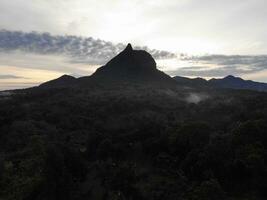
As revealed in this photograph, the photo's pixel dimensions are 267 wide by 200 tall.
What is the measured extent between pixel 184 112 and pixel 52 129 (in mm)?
30565

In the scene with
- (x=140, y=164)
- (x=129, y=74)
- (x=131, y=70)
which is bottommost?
(x=129, y=74)

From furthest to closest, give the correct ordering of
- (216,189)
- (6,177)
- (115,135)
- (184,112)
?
1. (184,112)
2. (115,135)
3. (6,177)
4. (216,189)

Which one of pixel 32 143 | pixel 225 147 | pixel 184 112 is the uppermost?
pixel 32 143

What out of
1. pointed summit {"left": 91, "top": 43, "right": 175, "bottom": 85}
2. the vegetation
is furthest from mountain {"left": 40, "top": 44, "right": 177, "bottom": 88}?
the vegetation

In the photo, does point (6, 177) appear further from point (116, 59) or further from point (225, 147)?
point (116, 59)

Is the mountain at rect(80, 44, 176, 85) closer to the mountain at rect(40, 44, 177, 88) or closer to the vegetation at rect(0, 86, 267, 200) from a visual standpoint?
the mountain at rect(40, 44, 177, 88)

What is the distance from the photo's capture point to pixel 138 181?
30750 mm

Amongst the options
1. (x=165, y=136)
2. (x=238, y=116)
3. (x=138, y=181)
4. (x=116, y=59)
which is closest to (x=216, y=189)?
(x=138, y=181)

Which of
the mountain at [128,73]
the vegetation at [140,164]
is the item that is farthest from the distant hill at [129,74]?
the vegetation at [140,164]

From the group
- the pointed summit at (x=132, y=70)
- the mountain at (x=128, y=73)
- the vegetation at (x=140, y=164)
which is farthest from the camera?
the pointed summit at (x=132, y=70)

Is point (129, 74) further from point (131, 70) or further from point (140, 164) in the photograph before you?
point (140, 164)

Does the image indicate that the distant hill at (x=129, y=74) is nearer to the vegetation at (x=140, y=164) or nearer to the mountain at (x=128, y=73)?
the mountain at (x=128, y=73)

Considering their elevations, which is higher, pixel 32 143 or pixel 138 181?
pixel 32 143

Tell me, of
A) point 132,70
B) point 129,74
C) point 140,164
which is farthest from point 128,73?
point 140,164
